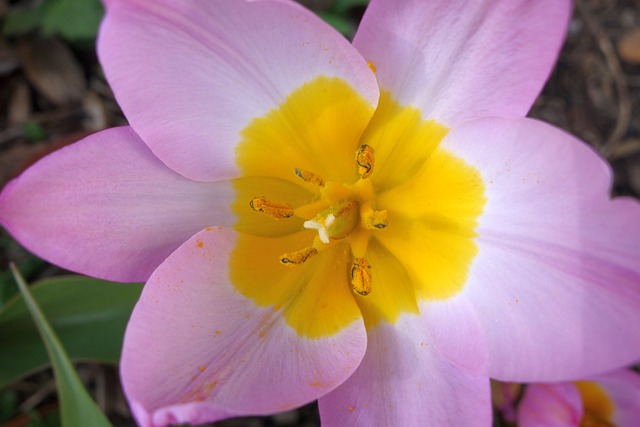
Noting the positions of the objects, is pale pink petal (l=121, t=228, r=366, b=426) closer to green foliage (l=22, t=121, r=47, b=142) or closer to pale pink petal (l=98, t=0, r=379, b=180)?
pale pink petal (l=98, t=0, r=379, b=180)

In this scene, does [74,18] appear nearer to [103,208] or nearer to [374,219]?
[103,208]

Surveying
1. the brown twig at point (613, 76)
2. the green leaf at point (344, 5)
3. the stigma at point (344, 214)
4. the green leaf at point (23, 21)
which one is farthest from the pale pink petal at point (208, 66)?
the brown twig at point (613, 76)

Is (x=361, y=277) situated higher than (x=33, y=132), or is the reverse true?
(x=361, y=277)

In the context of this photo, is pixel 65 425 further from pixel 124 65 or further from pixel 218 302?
Result: pixel 124 65

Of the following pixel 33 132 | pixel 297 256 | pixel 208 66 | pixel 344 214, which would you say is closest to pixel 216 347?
pixel 297 256

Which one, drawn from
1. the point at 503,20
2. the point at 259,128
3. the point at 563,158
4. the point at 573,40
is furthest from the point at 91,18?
the point at 573,40
